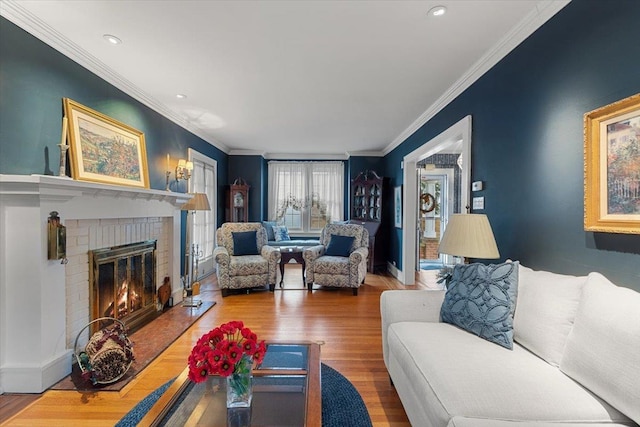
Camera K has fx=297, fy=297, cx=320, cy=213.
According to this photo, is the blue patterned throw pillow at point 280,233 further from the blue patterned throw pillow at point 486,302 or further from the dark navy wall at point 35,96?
the blue patterned throw pillow at point 486,302

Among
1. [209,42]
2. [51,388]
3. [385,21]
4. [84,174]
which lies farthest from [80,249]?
[385,21]

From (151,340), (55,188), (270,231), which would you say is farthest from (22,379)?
(270,231)

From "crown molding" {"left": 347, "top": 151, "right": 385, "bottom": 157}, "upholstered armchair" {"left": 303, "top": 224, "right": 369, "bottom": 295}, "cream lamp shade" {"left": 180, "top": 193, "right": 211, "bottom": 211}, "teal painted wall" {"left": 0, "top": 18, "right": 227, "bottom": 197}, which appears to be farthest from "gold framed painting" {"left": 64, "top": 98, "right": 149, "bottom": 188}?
"crown molding" {"left": 347, "top": 151, "right": 385, "bottom": 157}

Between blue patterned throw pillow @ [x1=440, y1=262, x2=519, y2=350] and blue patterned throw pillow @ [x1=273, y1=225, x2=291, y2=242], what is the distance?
4.77m

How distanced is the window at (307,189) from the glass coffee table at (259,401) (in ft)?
17.8

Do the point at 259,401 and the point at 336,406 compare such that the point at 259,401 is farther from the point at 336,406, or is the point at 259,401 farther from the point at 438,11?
the point at 438,11

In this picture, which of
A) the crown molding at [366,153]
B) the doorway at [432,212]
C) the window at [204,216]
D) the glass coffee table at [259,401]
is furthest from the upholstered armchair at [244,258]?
the doorway at [432,212]

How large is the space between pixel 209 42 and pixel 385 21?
52.2 inches

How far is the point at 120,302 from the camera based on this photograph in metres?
2.82

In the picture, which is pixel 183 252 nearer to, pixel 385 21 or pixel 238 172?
pixel 238 172

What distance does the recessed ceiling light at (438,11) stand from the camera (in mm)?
1887

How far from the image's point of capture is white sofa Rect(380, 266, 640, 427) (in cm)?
106

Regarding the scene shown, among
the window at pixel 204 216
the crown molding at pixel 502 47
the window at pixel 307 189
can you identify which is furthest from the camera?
the window at pixel 307 189

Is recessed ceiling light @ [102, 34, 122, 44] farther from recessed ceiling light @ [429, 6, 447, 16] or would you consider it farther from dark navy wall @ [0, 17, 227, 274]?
recessed ceiling light @ [429, 6, 447, 16]
